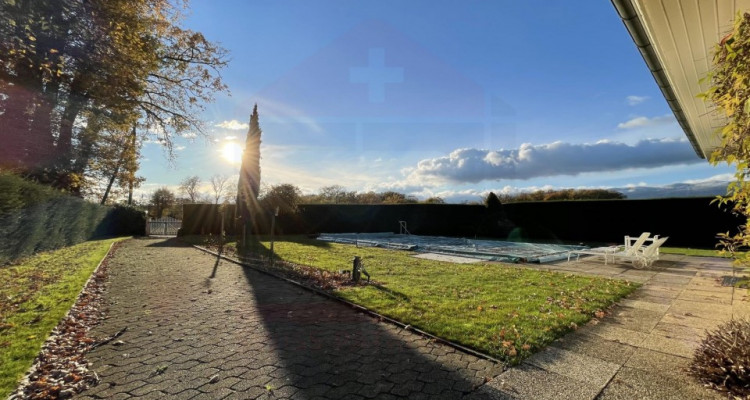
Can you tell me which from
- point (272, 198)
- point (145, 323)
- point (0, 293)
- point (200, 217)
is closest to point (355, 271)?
point (145, 323)

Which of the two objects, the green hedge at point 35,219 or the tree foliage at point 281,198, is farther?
the tree foliage at point 281,198

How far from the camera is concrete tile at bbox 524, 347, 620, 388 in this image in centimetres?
296

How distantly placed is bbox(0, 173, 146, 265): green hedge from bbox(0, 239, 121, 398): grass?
0.41m

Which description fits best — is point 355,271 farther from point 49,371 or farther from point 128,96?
point 128,96

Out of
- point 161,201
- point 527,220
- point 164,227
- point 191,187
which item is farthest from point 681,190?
point 191,187

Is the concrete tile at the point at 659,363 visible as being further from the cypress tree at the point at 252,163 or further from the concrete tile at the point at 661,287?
the cypress tree at the point at 252,163

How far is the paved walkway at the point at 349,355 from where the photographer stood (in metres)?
2.80

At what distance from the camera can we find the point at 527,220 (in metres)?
21.0

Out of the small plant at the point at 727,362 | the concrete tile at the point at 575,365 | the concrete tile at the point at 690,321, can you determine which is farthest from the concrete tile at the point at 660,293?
the concrete tile at the point at 575,365

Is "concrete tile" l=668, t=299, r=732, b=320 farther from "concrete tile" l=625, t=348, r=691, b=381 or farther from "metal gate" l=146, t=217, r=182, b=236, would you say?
"metal gate" l=146, t=217, r=182, b=236

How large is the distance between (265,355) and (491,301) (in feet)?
12.0

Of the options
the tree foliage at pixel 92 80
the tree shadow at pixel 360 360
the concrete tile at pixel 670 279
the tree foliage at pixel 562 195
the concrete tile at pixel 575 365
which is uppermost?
the tree foliage at pixel 92 80

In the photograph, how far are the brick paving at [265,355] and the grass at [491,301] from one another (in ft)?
1.38

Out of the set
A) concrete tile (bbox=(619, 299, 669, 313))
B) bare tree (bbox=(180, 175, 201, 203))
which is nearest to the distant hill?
concrete tile (bbox=(619, 299, 669, 313))
